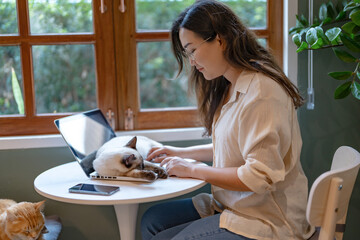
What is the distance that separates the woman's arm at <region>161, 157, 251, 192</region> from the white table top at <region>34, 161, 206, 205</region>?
0.09 ft

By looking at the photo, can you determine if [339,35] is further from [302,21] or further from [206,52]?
[206,52]

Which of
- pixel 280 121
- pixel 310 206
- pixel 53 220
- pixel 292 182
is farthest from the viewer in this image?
pixel 53 220

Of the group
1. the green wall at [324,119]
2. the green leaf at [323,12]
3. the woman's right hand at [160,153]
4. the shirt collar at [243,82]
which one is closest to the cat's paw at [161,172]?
the woman's right hand at [160,153]

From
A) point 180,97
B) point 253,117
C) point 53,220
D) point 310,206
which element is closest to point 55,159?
point 53,220

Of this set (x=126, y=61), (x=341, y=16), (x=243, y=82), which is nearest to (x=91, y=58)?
(x=126, y=61)

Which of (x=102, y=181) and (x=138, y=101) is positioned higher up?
(x=138, y=101)

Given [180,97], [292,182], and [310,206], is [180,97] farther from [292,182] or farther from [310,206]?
[310,206]

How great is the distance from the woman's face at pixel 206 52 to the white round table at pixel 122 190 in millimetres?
407

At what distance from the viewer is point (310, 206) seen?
3.45 feet

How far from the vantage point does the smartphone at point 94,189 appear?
1310 mm

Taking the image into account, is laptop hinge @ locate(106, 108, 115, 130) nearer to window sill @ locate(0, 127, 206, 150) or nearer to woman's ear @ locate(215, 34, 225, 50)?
window sill @ locate(0, 127, 206, 150)

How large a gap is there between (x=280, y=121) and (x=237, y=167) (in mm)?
214

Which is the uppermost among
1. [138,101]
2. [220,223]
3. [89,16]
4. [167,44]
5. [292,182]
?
[89,16]

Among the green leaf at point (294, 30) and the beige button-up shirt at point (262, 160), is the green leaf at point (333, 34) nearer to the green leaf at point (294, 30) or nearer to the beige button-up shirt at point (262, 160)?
the green leaf at point (294, 30)
